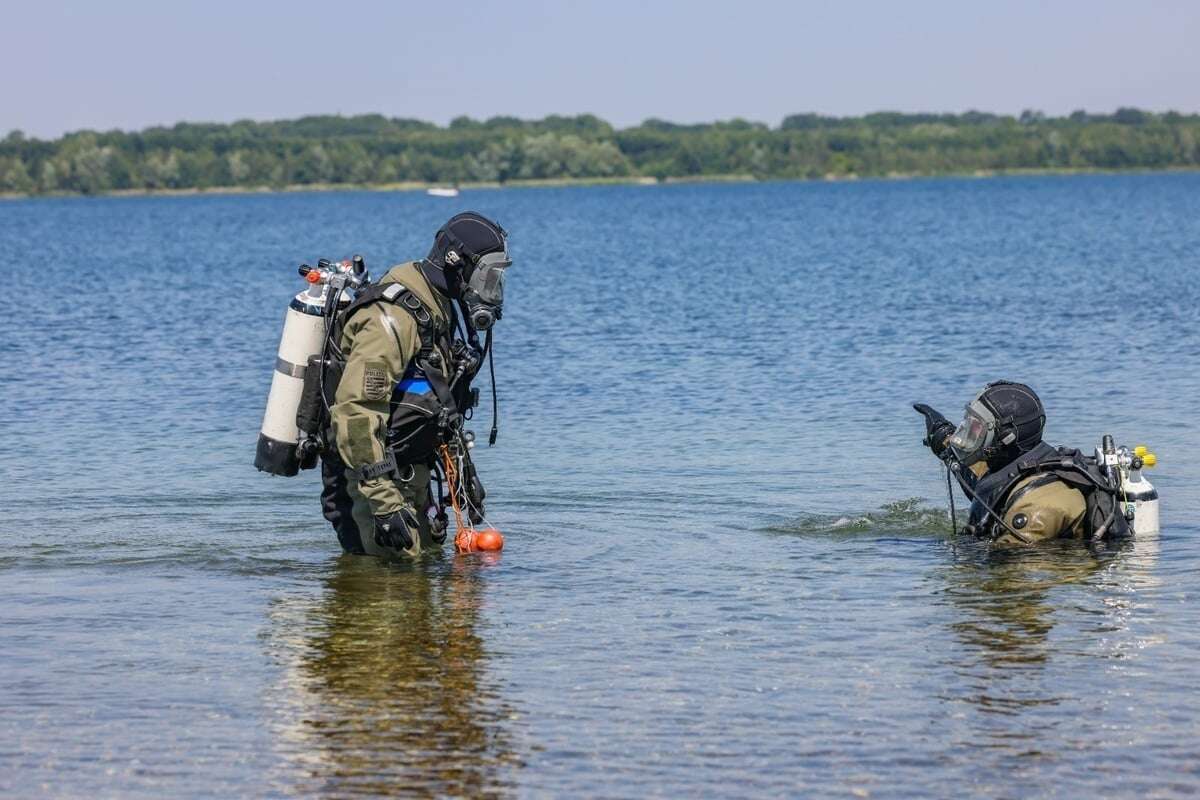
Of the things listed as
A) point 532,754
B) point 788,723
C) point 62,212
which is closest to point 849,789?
point 788,723

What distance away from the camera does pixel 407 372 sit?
32.6ft

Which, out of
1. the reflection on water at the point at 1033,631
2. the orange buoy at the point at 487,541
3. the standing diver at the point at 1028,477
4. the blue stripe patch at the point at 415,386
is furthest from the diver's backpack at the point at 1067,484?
the blue stripe patch at the point at 415,386

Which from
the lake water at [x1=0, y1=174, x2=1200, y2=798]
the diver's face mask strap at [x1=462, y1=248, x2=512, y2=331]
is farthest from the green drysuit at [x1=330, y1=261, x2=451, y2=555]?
the lake water at [x1=0, y1=174, x2=1200, y2=798]

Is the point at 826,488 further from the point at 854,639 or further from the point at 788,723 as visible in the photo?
the point at 788,723

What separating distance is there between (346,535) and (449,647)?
6.55 ft

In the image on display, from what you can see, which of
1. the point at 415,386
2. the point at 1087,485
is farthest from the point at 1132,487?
the point at 415,386

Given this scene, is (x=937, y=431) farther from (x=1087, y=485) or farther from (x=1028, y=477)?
(x=1087, y=485)

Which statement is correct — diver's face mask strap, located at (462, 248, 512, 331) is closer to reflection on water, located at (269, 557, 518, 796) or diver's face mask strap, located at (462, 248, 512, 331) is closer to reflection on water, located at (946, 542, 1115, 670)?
reflection on water, located at (269, 557, 518, 796)

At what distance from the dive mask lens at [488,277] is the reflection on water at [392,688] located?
5.90 ft

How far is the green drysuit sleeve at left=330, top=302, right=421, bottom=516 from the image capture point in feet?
31.1

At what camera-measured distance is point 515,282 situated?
1971 inches

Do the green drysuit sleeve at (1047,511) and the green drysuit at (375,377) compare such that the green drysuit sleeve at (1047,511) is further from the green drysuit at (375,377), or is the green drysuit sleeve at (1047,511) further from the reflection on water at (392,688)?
the green drysuit at (375,377)

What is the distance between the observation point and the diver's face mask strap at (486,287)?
968 cm

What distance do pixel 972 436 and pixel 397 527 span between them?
362cm
